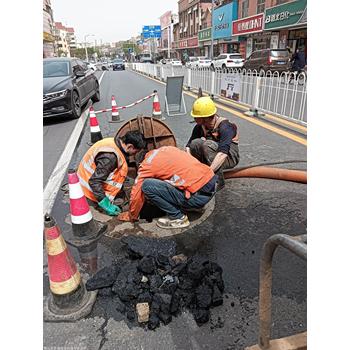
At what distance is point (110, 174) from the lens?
332cm

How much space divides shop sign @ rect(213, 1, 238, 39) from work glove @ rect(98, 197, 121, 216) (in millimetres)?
39202

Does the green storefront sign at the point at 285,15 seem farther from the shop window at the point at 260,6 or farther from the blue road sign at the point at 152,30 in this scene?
the blue road sign at the point at 152,30

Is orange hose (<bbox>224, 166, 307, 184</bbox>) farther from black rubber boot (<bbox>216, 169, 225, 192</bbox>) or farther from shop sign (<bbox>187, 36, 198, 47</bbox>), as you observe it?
shop sign (<bbox>187, 36, 198, 47</bbox>)

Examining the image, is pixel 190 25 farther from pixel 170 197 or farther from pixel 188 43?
pixel 170 197

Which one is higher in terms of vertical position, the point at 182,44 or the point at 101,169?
the point at 182,44

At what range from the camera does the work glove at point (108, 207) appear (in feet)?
11.2

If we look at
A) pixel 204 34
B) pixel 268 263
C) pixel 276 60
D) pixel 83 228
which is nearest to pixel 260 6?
pixel 276 60

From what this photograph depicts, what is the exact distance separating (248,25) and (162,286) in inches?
1407

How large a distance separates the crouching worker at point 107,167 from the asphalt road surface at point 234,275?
1.58ft

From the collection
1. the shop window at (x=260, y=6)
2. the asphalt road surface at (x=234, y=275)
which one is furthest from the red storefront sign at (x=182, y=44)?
the asphalt road surface at (x=234, y=275)

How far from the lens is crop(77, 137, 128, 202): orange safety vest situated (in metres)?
3.19

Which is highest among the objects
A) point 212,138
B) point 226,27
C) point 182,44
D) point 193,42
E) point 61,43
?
point 61,43

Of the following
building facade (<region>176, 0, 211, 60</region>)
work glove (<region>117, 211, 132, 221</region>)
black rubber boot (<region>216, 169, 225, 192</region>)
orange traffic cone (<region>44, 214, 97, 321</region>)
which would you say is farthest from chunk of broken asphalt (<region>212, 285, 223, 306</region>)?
building facade (<region>176, 0, 211, 60</region>)

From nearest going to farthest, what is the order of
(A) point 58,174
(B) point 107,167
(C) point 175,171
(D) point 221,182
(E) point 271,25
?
(C) point 175,171
(B) point 107,167
(D) point 221,182
(A) point 58,174
(E) point 271,25
